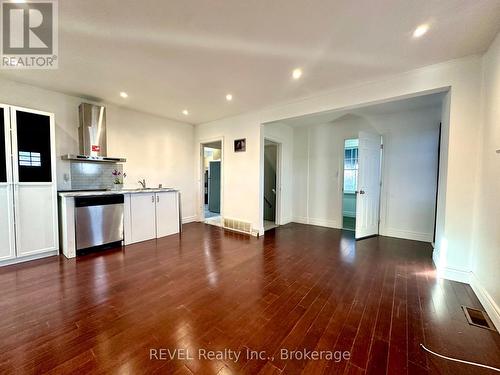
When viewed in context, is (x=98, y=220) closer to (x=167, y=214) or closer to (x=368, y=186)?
(x=167, y=214)

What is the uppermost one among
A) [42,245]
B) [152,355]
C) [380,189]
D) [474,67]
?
[474,67]

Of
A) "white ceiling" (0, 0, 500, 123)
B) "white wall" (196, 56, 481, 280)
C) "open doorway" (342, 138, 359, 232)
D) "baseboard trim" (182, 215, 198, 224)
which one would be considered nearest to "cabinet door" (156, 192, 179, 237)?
"baseboard trim" (182, 215, 198, 224)

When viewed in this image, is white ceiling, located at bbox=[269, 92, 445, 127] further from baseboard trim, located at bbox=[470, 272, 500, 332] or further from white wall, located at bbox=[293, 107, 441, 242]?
baseboard trim, located at bbox=[470, 272, 500, 332]

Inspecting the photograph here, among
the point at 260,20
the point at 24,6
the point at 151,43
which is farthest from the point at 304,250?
the point at 24,6

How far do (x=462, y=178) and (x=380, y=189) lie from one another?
2118 mm

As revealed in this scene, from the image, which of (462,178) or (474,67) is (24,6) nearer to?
(474,67)

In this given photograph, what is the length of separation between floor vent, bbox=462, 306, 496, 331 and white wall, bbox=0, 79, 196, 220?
5.35 meters

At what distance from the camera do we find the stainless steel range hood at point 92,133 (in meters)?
3.76

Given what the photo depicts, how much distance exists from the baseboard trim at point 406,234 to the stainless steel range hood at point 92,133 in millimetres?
5913

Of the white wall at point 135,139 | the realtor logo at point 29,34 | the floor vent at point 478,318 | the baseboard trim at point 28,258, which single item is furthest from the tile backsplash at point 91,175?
the floor vent at point 478,318

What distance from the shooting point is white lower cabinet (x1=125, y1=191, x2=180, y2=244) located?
396cm

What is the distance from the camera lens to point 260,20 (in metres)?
1.96

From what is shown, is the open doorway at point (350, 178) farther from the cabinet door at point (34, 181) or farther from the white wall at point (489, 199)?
the cabinet door at point (34, 181)

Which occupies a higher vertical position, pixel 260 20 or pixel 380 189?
pixel 260 20
